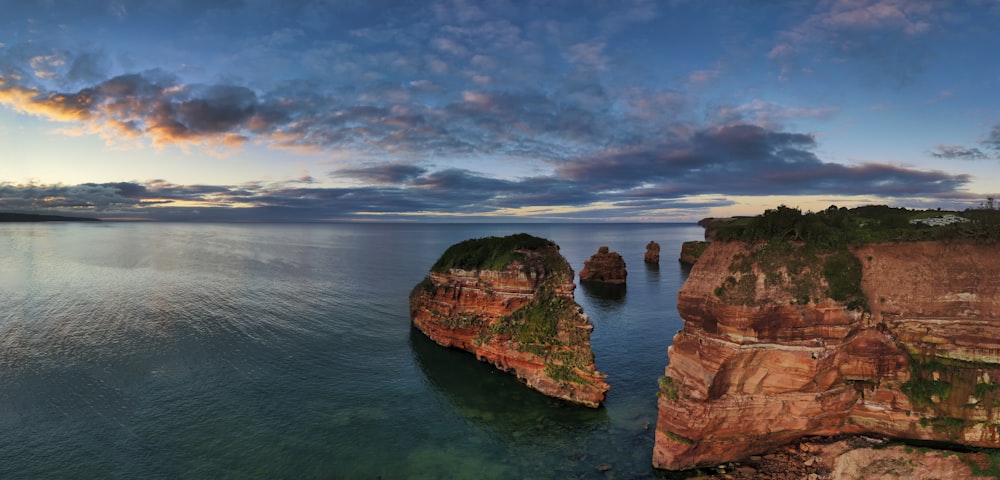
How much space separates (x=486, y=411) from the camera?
114ft

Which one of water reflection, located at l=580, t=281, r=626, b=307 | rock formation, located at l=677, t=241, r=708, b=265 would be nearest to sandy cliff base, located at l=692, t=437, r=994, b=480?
A: water reflection, located at l=580, t=281, r=626, b=307

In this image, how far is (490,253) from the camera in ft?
159

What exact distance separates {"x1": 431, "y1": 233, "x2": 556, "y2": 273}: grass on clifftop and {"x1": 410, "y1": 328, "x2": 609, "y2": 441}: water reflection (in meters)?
10.1

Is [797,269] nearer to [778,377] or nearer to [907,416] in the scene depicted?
[778,377]

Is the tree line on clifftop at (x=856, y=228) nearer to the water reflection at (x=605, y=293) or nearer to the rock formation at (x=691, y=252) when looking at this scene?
the water reflection at (x=605, y=293)

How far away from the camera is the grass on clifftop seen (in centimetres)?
4556

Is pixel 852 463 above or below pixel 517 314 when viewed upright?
below

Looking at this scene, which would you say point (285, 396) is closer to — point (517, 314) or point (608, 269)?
point (517, 314)

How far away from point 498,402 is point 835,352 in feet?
79.0

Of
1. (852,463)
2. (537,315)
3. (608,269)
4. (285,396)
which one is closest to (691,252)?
(608,269)

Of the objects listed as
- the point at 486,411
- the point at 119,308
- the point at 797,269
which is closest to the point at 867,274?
the point at 797,269

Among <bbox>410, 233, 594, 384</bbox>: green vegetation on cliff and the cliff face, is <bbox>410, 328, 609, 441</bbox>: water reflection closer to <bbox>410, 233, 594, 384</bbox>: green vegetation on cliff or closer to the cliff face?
<bbox>410, 233, 594, 384</bbox>: green vegetation on cliff

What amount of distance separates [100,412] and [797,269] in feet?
162

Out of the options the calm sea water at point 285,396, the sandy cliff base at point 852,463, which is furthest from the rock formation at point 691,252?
the sandy cliff base at point 852,463
